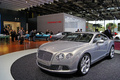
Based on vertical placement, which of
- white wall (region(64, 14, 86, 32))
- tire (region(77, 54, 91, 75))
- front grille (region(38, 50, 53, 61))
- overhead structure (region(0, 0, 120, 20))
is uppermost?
overhead structure (region(0, 0, 120, 20))

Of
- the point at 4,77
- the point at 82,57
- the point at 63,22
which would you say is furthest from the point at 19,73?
the point at 63,22

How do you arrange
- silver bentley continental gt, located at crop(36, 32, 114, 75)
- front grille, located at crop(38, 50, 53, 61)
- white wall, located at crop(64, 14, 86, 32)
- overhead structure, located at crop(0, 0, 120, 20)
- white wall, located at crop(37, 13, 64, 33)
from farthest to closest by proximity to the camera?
white wall, located at crop(64, 14, 86, 32)
white wall, located at crop(37, 13, 64, 33)
overhead structure, located at crop(0, 0, 120, 20)
front grille, located at crop(38, 50, 53, 61)
silver bentley continental gt, located at crop(36, 32, 114, 75)

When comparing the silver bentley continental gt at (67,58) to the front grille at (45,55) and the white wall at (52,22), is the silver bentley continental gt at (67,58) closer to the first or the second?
the front grille at (45,55)

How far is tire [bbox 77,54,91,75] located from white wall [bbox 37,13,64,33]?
12.1 meters

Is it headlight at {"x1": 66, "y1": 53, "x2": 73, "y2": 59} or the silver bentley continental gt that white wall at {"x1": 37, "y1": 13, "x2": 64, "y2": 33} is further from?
headlight at {"x1": 66, "y1": 53, "x2": 73, "y2": 59}

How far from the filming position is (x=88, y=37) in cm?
350

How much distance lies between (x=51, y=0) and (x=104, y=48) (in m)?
10.2

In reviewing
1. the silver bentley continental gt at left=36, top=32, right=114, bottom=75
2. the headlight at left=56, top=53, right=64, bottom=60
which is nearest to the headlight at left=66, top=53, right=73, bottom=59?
the silver bentley continental gt at left=36, top=32, right=114, bottom=75

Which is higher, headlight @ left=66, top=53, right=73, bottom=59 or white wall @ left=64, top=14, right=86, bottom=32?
white wall @ left=64, top=14, right=86, bottom=32

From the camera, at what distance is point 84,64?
2820 mm

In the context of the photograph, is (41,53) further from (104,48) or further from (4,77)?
(104,48)

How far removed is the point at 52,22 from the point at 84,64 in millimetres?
13785

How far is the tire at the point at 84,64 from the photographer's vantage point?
2650 millimetres

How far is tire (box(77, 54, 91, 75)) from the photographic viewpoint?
2.65 meters
